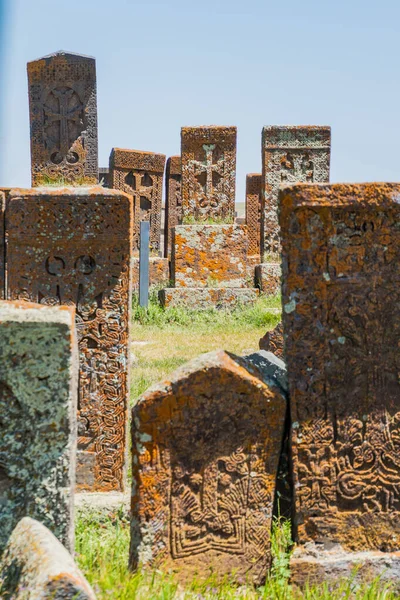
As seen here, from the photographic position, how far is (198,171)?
41.1 feet

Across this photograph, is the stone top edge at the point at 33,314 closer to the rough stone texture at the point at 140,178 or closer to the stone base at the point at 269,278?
the stone base at the point at 269,278

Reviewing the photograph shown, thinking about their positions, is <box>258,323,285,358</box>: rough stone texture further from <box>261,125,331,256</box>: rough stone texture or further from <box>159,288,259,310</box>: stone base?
<box>261,125,331,256</box>: rough stone texture

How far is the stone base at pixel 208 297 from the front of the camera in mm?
11430

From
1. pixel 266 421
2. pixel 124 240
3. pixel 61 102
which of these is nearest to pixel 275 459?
pixel 266 421

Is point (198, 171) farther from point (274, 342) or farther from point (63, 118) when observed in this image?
point (274, 342)

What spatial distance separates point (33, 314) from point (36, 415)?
1.06ft

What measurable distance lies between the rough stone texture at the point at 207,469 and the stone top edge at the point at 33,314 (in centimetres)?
50

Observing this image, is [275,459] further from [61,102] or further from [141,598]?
[61,102]

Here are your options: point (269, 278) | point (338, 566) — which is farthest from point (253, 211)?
point (338, 566)

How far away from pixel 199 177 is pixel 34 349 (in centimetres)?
1009

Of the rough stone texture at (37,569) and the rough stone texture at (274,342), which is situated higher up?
the rough stone texture at (37,569)

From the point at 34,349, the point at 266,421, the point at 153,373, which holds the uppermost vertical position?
the point at 34,349

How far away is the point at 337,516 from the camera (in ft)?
10.8

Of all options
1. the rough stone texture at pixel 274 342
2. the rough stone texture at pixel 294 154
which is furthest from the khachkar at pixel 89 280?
the rough stone texture at pixel 294 154
